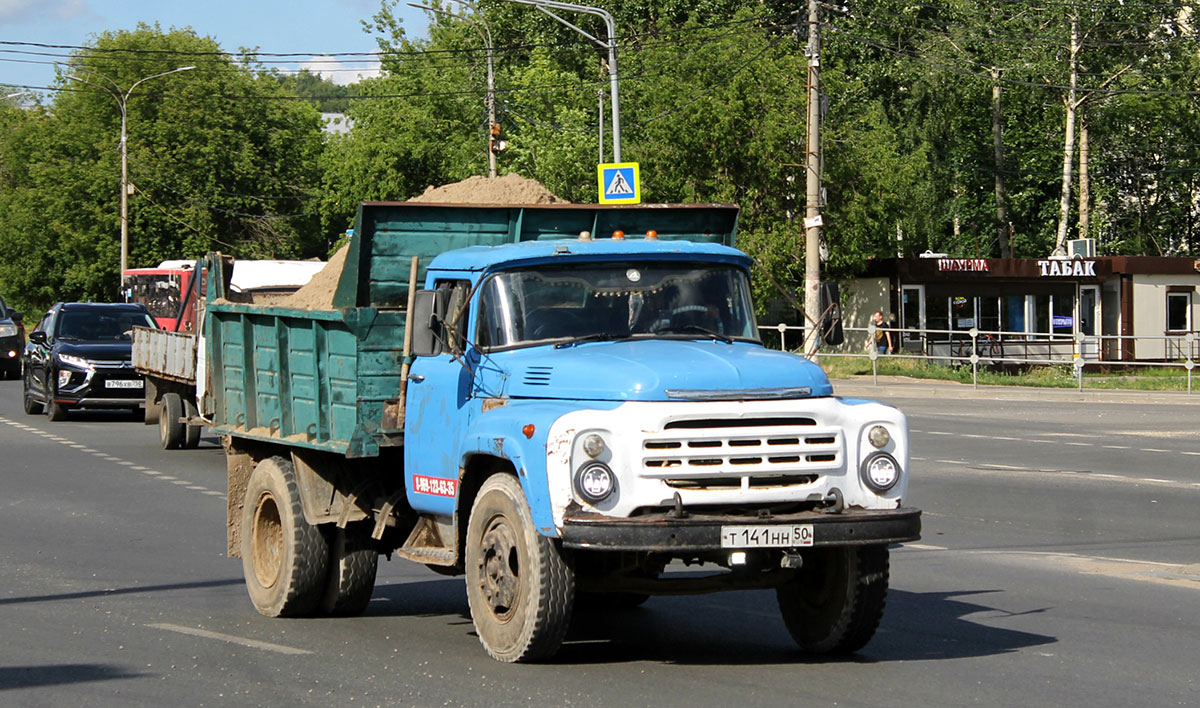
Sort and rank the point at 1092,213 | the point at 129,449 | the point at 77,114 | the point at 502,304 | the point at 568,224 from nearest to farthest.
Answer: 1. the point at 502,304
2. the point at 568,224
3. the point at 129,449
4. the point at 1092,213
5. the point at 77,114

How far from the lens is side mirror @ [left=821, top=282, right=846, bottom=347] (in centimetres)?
871

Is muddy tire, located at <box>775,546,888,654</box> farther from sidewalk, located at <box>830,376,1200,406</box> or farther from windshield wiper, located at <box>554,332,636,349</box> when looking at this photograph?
sidewalk, located at <box>830,376,1200,406</box>

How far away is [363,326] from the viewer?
8.28m

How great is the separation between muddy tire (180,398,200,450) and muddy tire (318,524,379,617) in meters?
11.0

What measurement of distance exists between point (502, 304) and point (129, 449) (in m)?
13.8

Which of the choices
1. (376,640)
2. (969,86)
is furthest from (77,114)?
(376,640)

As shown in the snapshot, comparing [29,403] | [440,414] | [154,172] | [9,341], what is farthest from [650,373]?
[154,172]

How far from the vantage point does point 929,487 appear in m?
15.4

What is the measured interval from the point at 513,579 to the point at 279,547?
8.59 ft

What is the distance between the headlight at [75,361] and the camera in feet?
80.4

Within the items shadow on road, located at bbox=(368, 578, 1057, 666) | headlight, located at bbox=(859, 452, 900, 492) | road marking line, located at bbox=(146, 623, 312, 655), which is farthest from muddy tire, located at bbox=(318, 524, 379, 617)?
headlight, located at bbox=(859, 452, 900, 492)

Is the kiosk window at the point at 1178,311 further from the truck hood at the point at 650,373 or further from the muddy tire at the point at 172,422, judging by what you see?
the truck hood at the point at 650,373

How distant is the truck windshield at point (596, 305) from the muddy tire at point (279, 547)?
6.21 ft

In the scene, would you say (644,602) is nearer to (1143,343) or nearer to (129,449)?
(129,449)
